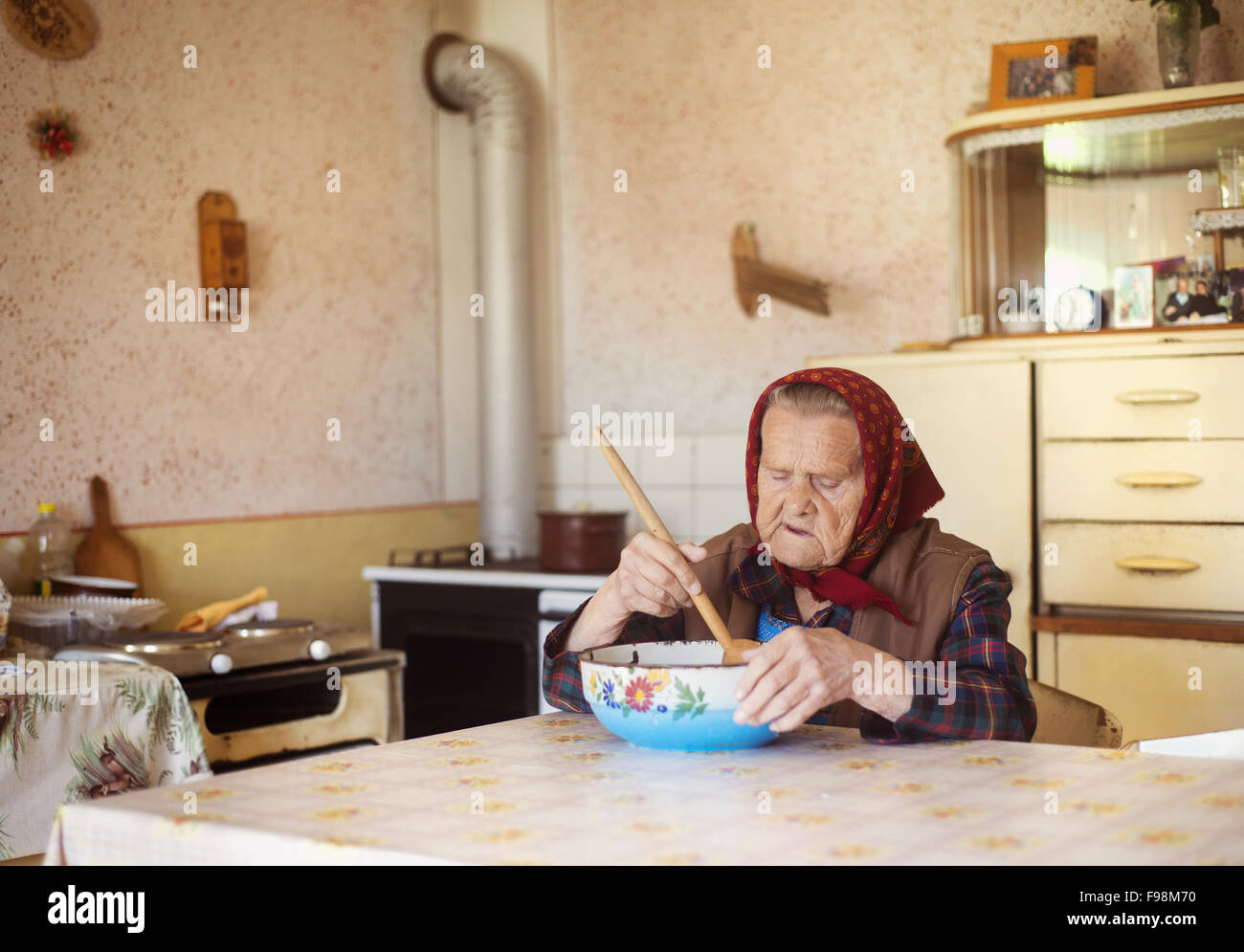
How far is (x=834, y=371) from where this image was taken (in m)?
1.90

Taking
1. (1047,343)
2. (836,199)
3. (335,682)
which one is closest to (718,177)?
(836,199)

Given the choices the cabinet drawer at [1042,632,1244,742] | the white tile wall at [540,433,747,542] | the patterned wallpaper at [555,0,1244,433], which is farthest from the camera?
the white tile wall at [540,433,747,542]

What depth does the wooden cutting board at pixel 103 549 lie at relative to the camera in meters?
3.04

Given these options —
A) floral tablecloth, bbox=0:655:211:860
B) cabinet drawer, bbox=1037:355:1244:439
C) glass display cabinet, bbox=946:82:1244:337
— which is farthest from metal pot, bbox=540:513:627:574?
floral tablecloth, bbox=0:655:211:860

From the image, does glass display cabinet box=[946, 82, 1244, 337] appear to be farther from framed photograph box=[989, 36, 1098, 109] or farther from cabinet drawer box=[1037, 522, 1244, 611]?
cabinet drawer box=[1037, 522, 1244, 611]

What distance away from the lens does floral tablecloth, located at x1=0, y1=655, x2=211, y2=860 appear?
212cm

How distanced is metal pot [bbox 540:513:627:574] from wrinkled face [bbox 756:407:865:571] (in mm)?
1593

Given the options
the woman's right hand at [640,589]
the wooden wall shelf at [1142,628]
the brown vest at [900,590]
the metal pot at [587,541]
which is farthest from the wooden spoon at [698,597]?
the metal pot at [587,541]

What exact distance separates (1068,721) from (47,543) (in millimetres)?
2200

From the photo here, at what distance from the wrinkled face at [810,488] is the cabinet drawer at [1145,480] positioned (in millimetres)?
1241

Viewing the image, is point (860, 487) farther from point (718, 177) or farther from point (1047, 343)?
point (718, 177)

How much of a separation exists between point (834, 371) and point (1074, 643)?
51.1 inches

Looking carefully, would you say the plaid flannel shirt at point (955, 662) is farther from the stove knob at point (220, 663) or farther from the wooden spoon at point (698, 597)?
the stove knob at point (220, 663)
